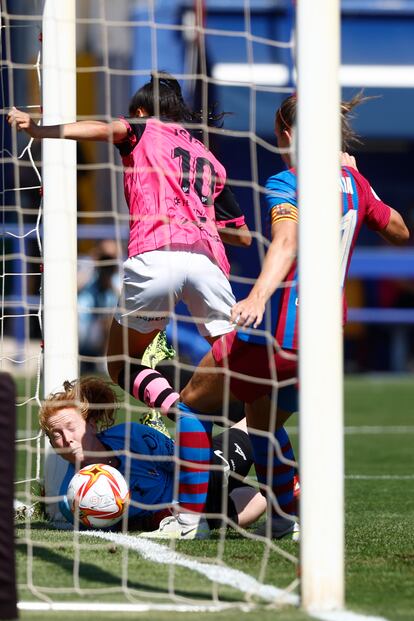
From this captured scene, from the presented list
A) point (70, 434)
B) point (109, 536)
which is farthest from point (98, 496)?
point (70, 434)

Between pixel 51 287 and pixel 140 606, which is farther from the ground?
pixel 51 287

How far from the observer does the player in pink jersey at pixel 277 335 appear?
164 inches

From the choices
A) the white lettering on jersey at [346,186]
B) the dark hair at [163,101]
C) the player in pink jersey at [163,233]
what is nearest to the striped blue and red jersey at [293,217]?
the white lettering on jersey at [346,186]

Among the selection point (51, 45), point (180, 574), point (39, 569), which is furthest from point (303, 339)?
point (51, 45)

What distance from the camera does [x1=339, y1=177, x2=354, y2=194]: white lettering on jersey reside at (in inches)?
181

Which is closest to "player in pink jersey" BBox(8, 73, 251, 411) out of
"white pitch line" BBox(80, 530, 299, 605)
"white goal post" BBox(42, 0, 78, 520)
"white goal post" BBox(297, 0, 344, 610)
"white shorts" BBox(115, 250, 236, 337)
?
"white shorts" BBox(115, 250, 236, 337)

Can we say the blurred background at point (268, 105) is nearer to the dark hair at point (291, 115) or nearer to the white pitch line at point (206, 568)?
the white pitch line at point (206, 568)

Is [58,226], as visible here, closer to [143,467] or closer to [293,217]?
[143,467]

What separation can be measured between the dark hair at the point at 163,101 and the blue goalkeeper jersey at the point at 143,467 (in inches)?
54.7

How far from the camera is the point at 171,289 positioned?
506cm

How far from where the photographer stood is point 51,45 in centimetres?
555

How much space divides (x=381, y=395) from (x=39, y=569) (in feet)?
31.4

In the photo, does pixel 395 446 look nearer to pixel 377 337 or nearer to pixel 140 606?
pixel 140 606

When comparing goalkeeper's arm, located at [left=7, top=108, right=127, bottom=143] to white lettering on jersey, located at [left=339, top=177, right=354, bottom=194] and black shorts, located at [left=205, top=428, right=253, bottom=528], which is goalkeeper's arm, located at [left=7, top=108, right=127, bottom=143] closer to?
white lettering on jersey, located at [left=339, top=177, right=354, bottom=194]
